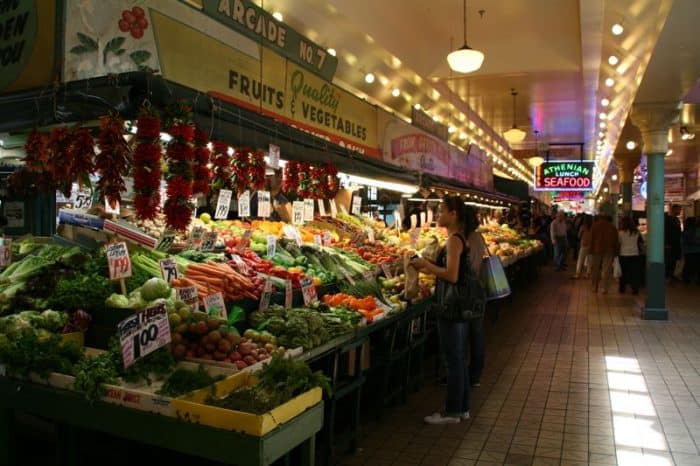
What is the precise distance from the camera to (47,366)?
3482 millimetres

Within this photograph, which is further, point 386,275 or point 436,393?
point 386,275

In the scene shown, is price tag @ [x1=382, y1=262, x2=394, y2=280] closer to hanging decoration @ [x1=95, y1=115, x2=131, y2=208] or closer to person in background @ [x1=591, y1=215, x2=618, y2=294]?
hanging decoration @ [x1=95, y1=115, x2=131, y2=208]

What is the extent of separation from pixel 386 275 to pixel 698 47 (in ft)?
15.6

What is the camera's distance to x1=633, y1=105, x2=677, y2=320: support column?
10.6 meters

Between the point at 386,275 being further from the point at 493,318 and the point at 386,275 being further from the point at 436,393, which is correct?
the point at 493,318

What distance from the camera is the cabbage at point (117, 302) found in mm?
4086

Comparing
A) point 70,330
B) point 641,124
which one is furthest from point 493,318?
point 70,330

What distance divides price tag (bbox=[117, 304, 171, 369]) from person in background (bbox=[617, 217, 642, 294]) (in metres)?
12.7

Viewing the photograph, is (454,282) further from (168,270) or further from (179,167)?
(179,167)

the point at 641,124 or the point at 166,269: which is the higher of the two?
the point at 641,124

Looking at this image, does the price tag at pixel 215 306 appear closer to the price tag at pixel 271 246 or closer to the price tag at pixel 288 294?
the price tag at pixel 288 294

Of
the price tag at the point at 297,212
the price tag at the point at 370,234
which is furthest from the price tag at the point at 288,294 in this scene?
the price tag at the point at 370,234

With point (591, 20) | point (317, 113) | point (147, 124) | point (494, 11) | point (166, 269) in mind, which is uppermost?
point (494, 11)

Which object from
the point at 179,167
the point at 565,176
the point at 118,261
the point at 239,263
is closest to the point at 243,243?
the point at 239,263
